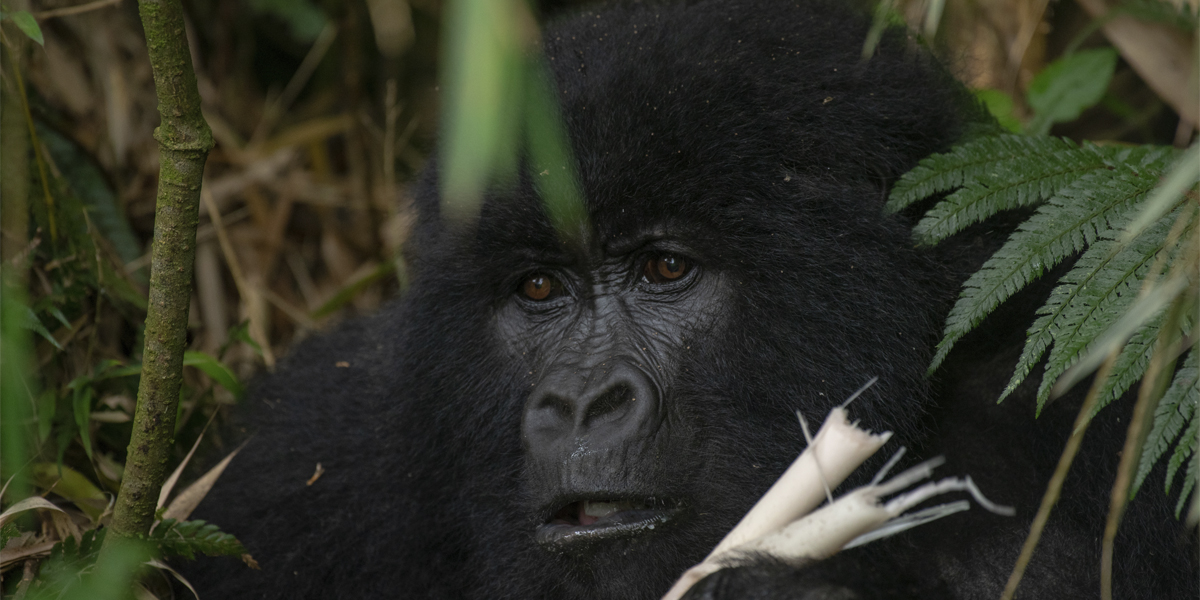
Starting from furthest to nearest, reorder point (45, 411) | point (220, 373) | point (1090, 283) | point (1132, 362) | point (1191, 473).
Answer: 1. point (220, 373)
2. point (45, 411)
3. point (1090, 283)
4. point (1132, 362)
5. point (1191, 473)

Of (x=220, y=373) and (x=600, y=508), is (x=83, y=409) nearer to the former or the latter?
(x=220, y=373)

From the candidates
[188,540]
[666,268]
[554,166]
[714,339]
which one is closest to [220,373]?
[188,540]

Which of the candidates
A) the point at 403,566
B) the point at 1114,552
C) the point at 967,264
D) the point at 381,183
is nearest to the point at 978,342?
the point at 967,264

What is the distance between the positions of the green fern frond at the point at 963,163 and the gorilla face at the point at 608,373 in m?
0.47

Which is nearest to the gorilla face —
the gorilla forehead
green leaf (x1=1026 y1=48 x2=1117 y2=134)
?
the gorilla forehead

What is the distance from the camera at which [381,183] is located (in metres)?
5.45

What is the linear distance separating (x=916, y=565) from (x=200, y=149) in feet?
5.91

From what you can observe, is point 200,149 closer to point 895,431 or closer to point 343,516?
point 343,516

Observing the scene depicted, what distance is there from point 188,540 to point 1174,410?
2110mm

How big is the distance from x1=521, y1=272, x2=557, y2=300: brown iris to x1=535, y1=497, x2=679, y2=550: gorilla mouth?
1.85 feet

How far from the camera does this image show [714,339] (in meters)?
2.46

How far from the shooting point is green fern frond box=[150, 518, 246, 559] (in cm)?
247

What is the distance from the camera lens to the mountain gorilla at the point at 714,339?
7.61ft

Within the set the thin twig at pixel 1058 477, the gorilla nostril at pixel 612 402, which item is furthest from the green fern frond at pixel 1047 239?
the gorilla nostril at pixel 612 402
